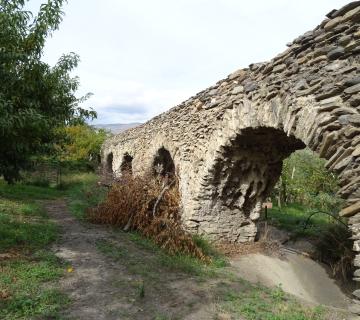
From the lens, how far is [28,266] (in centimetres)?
540


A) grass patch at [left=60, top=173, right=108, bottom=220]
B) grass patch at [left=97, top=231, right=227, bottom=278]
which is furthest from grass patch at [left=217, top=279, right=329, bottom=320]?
grass patch at [left=60, top=173, right=108, bottom=220]

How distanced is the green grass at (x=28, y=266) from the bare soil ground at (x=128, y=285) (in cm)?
19

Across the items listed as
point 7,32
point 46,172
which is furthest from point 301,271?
point 46,172

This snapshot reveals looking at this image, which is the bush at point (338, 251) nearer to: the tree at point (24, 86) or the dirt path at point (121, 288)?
the dirt path at point (121, 288)

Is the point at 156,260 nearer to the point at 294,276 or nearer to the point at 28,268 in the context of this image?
the point at 28,268

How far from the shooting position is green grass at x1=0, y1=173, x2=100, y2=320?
4.18 meters

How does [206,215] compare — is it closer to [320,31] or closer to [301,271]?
[301,271]

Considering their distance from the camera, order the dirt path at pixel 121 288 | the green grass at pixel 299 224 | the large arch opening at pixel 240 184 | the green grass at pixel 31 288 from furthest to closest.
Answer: the green grass at pixel 299 224 → the large arch opening at pixel 240 184 → the dirt path at pixel 121 288 → the green grass at pixel 31 288

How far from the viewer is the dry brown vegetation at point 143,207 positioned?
7.75 metres

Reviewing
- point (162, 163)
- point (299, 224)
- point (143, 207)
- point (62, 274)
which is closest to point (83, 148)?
point (162, 163)

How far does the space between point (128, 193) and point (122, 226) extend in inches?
29.4

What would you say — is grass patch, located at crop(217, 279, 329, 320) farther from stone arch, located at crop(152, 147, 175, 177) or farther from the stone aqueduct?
stone arch, located at crop(152, 147, 175, 177)

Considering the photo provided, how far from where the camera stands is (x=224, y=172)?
291 inches

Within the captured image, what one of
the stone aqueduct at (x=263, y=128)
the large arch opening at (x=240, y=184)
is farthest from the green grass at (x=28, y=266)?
the large arch opening at (x=240, y=184)
